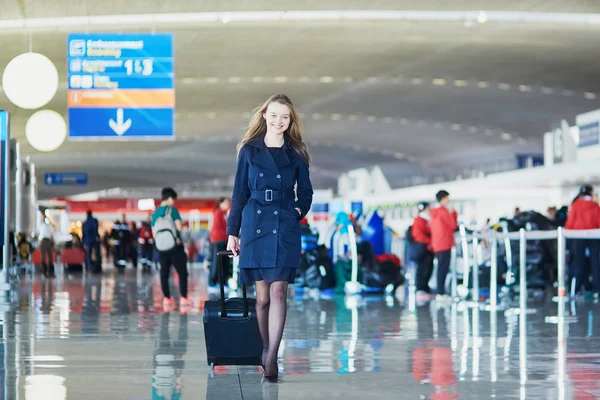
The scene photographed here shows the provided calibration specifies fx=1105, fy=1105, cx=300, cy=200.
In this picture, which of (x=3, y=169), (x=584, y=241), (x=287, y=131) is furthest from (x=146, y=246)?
(x=287, y=131)

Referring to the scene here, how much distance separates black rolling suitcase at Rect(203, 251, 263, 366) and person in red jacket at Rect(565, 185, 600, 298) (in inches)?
364

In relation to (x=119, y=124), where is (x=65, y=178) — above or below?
above

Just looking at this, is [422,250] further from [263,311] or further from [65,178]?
[65,178]

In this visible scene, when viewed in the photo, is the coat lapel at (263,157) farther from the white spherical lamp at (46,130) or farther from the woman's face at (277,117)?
the white spherical lamp at (46,130)

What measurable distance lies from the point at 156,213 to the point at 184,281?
1.17 metres

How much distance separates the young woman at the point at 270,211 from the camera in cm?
572

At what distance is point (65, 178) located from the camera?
48344mm

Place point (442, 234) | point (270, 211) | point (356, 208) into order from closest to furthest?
point (270, 211), point (442, 234), point (356, 208)

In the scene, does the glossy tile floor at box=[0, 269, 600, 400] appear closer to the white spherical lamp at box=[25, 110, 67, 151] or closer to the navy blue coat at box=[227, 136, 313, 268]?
the navy blue coat at box=[227, 136, 313, 268]

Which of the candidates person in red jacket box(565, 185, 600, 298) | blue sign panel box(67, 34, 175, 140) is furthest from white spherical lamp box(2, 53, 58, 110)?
person in red jacket box(565, 185, 600, 298)

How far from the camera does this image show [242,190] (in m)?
5.84

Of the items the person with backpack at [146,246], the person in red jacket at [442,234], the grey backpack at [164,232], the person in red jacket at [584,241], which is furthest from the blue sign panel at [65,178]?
the grey backpack at [164,232]

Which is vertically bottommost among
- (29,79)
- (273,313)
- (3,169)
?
(273,313)

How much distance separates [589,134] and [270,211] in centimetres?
2124
